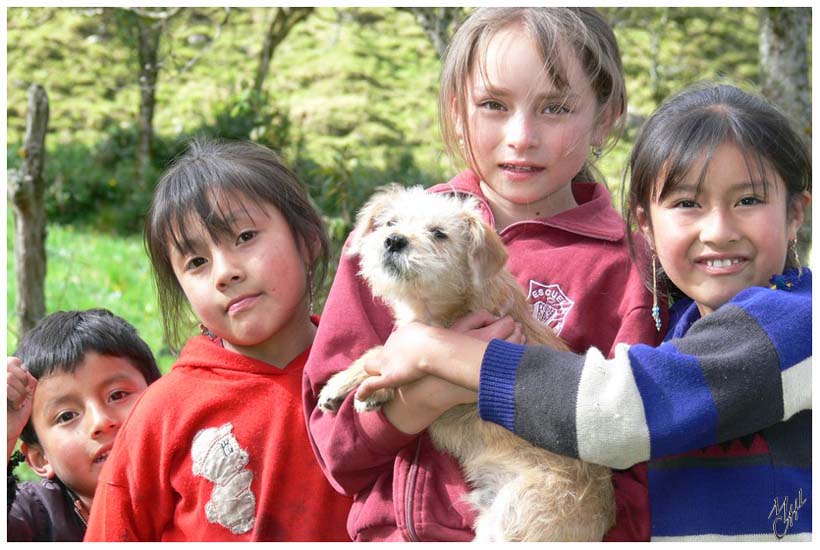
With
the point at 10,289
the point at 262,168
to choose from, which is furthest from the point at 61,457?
the point at 10,289

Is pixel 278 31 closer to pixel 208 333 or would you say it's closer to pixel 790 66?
pixel 790 66

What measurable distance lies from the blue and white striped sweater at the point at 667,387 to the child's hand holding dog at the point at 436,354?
9 cm

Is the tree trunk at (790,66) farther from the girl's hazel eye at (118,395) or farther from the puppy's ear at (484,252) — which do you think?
the girl's hazel eye at (118,395)

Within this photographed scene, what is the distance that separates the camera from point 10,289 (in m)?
10.7

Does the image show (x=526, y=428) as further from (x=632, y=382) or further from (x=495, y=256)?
(x=495, y=256)

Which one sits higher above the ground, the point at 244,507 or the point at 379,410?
the point at 379,410

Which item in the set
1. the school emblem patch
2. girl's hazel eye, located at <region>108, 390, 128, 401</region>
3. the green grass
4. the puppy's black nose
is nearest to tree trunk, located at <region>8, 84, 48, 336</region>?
the green grass

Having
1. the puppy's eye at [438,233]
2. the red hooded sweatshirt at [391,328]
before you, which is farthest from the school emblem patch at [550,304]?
the puppy's eye at [438,233]

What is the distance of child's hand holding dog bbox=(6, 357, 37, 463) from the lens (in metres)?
3.89

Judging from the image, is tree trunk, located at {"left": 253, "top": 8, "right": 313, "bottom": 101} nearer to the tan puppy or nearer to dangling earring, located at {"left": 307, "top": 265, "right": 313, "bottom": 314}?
dangling earring, located at {"left": 307, "top": 265, "right": 313, "bottom": 314}

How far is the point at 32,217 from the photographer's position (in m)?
7.19

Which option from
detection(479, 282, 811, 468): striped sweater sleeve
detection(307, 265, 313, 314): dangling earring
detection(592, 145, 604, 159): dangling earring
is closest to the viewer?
detection(479, 282, 811, 468): striped sweater sleeve

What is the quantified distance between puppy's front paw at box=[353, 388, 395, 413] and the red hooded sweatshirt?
3cm

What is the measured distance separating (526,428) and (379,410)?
1.91 feet
